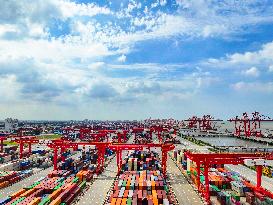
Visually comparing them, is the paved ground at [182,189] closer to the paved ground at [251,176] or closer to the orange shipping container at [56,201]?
the paved ground at [251,176]

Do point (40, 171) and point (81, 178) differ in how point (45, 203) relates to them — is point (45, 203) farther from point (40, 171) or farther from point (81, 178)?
point (40, 171)

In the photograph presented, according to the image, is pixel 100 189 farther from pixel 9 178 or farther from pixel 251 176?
pixel 251 176

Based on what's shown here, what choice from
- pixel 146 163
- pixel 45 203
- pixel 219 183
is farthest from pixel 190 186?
pixel 45 203

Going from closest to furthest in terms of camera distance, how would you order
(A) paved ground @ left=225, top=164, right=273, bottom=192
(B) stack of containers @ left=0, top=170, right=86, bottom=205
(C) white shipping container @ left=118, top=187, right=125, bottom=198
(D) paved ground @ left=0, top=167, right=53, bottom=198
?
(B) stack of containers @ left=0, top=170, right=86, bottom=205, (C) white shipping container @ left=118, top=187, right=125, bottom=198, (D) paved ground @ left=0, top=167, right=53, bottom=198, (A) paved ground @ left=225, top=164, right=273, bottom=192

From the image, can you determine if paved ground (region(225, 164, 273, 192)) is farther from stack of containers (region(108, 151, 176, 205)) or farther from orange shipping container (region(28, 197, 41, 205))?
orange shipping container (region(28, 197, 41, 205))

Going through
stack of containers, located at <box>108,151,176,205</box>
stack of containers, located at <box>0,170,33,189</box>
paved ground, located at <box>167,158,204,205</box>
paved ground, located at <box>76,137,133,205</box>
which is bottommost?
paved ground, located at <box>76,137,133,205</box>

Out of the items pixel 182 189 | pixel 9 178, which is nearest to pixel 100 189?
pixel 182 189

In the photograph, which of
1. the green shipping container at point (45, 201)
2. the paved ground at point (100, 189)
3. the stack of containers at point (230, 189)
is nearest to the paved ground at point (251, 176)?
the stack of containers at point (230, 189)

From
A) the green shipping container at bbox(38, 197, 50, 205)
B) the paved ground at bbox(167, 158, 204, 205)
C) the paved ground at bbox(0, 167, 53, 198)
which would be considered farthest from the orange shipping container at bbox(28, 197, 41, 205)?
the paved ground at bbox(167, 158, 204, 205)
